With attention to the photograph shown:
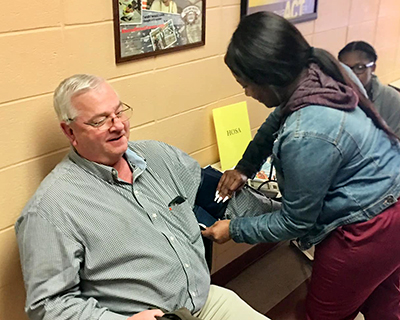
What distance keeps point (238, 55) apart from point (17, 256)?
1033 mm

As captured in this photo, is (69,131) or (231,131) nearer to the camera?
(69,131)

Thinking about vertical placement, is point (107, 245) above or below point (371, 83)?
below

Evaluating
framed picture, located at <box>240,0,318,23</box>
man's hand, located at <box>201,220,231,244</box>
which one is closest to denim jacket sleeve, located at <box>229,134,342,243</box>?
man's hand, located at <box>201,220,231,244</box>

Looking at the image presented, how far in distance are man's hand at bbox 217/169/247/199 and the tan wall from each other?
323mm

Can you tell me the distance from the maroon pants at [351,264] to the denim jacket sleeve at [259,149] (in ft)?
1.37

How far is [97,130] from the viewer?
1.33m

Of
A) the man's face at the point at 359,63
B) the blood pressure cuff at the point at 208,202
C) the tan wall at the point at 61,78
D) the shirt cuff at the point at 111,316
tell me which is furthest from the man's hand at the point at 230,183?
the man's face at the point at 359,63

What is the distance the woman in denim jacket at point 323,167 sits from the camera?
133 cm

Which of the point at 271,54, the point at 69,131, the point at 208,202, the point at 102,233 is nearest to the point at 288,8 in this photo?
the point at 271,54

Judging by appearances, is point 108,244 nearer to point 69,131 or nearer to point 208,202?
point 69,131

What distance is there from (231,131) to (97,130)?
950 millimetres

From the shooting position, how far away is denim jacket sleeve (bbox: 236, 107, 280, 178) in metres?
1.78

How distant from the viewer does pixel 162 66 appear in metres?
1.75

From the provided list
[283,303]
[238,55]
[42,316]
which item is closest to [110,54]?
[238,55]
